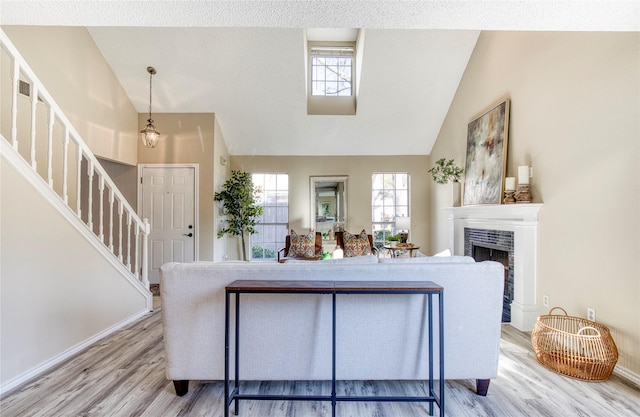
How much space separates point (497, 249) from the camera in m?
3.78

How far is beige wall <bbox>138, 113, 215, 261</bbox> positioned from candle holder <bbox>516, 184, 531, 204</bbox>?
4517mm

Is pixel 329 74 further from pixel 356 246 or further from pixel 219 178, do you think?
pixel 356 246

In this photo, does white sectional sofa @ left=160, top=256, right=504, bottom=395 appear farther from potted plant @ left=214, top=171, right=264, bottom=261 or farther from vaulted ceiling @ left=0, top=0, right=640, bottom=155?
potted plant @ left=214, top=171, right=264, bottom=261

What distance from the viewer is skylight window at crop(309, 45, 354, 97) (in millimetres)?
5625

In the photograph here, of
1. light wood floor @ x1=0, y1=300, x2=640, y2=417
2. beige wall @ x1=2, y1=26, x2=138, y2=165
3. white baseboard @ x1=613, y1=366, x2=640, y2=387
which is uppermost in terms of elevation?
beige wall @ x1=2, y1=26, x2=138, y2=165

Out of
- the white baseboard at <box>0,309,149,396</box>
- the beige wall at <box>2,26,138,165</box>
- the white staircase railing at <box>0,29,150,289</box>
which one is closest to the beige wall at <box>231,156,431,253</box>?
the beige wall at <box>2,26,138,165</box>

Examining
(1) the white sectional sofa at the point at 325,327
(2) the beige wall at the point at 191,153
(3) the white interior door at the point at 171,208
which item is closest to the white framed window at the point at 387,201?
(2) the beige wall at the point at 191,153

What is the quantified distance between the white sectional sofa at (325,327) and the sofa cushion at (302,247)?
3.31 metres

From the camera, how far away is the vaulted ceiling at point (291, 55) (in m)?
1.72

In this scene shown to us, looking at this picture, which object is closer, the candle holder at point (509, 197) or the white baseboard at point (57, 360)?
the white baseboard at point (57, 360)

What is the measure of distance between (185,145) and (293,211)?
94.3 inches

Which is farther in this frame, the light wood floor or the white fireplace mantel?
the white fireplace mantel

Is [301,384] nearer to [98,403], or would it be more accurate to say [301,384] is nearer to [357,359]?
[357,359]

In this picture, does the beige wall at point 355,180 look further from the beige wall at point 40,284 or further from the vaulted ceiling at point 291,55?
the beige wall at point 40,284
